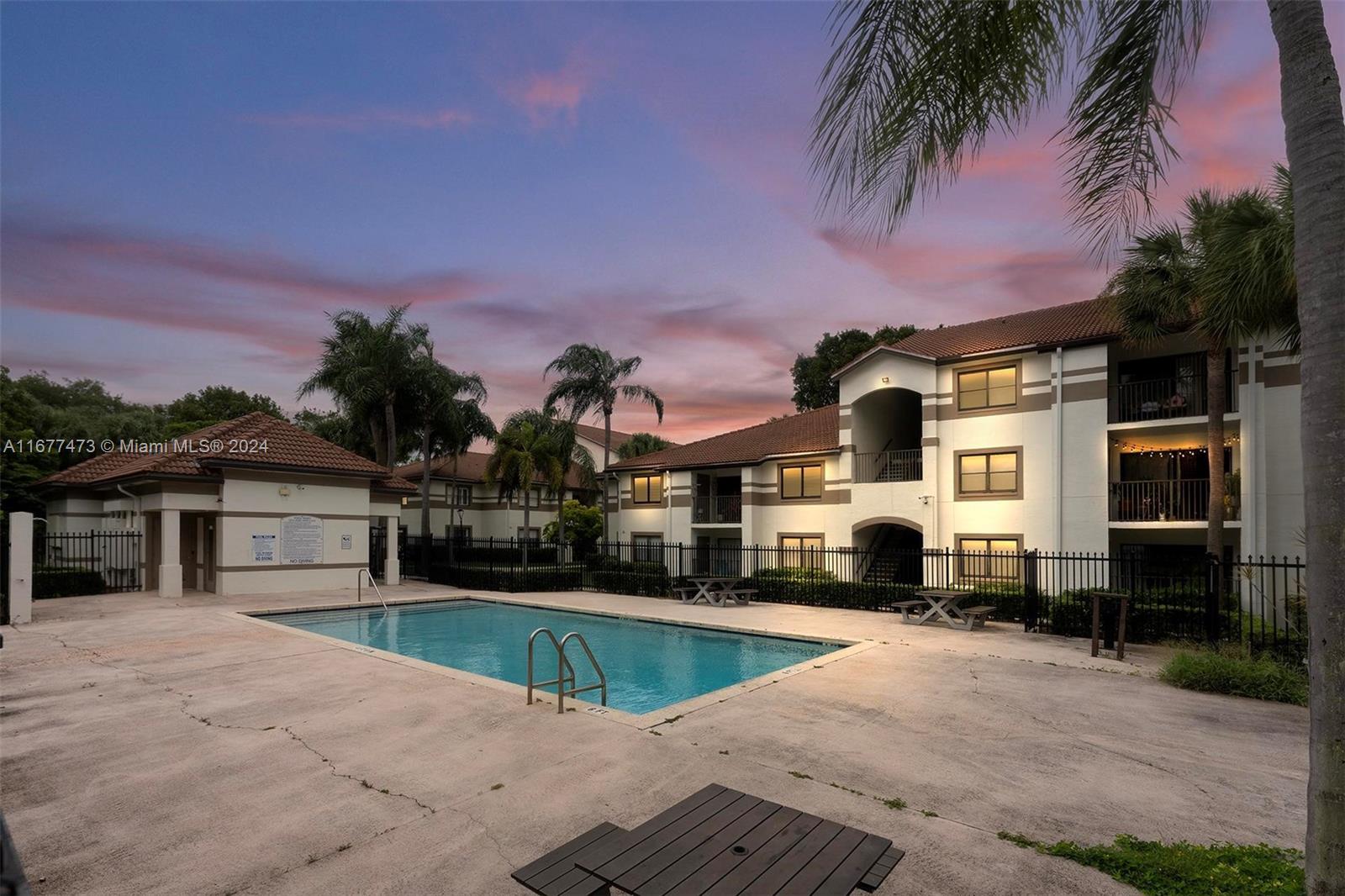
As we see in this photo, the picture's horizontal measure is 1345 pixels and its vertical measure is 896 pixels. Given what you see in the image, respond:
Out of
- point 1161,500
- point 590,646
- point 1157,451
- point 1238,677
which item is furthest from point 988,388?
point 590,646

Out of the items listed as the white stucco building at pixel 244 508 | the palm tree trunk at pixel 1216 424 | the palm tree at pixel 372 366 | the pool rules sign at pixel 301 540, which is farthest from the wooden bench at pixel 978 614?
the palm tree at pixel 372 366

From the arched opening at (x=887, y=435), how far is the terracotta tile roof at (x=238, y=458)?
18.7 metres

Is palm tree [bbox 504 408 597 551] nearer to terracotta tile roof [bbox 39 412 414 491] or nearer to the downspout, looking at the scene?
terracotta tile roof [bbox 39 412 414 491]

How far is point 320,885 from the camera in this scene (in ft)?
14.1

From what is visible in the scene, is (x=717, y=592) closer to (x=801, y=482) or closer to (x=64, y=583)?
(x=801, y=482)

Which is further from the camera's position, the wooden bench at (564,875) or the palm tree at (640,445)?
the palm tree at (640,445)

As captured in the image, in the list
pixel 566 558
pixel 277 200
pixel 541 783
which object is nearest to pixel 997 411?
pixel 541 783

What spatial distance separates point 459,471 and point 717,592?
29.7 m

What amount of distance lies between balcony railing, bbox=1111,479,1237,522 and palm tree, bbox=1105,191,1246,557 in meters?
3.41

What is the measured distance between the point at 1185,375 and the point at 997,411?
529cm

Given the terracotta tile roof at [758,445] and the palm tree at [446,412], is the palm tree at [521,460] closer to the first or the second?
the terracotta tile roof at [758,445]

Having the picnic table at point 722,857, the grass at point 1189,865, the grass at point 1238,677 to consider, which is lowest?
the grass at point 1238,677

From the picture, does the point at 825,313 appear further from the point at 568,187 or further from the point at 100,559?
the point at 100,559

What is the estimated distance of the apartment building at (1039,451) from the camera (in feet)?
59.1
